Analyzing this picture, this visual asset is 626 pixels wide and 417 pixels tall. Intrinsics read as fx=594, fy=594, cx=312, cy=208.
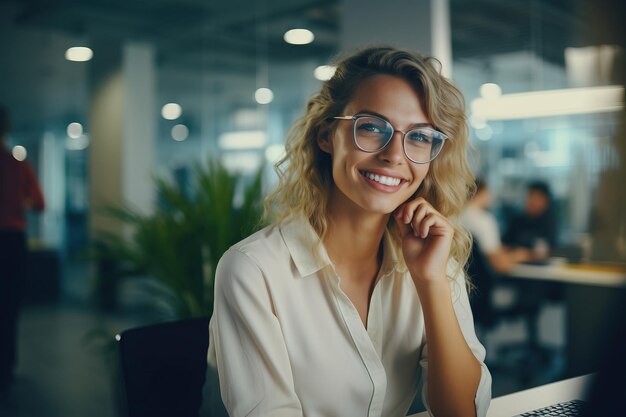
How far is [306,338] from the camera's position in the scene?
1.36 metres

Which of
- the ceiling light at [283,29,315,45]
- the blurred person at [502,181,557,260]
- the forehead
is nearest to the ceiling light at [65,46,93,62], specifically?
the ceiling light at [283,29,315,45]

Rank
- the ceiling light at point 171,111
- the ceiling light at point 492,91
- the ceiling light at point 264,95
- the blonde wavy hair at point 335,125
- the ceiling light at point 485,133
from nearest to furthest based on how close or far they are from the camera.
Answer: the blonde wavy hair at point 335,125, the ceiling light at point 171,111, the ceiling light at point 264,95, the ceiling light at point 492,91, the ceiling light at point 485,133

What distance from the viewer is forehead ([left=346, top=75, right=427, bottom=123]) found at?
1.42m

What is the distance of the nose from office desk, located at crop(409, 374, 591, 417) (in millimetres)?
602

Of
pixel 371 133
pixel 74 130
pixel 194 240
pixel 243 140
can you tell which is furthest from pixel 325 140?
pixel 243 140

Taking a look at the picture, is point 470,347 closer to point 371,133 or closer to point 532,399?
point 532,399

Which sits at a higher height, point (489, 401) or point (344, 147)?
point (344, 147)

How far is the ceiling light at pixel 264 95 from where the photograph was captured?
196 inches

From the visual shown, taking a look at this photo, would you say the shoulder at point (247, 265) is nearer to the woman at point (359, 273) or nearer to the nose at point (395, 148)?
the woman at point (359, 273)

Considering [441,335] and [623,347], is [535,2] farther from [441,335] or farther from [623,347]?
[623,347]

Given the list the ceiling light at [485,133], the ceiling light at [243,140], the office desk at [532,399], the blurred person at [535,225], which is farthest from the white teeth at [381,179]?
the ceiling light at [485,133]

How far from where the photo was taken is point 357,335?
140 centimetres

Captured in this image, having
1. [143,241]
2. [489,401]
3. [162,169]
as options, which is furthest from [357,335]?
[162,169]

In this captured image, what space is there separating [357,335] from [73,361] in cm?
315
